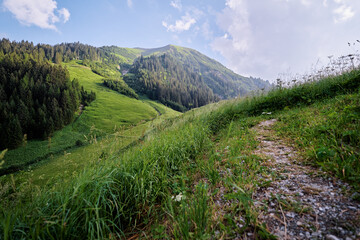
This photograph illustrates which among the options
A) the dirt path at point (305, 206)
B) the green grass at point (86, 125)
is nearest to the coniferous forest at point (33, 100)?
the green grass at point (86, 125)

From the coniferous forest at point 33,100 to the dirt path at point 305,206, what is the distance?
63.3 m

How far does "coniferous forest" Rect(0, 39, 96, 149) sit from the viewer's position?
52469 millimetres

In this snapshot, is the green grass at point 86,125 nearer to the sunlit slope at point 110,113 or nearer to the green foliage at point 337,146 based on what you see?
the sunlit slope at point 110,113

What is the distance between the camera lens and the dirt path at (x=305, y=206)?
1.35 meters

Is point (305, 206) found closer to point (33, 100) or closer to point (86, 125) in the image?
point (86, 125)

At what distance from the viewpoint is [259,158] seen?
293 cm

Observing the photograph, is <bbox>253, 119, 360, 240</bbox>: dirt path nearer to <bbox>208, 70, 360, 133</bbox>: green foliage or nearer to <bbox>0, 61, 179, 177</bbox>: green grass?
<bbox>208, 70, 360, 133</bbox>: green foliage

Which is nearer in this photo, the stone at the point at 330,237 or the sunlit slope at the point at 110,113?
the stone at the point at 330,237

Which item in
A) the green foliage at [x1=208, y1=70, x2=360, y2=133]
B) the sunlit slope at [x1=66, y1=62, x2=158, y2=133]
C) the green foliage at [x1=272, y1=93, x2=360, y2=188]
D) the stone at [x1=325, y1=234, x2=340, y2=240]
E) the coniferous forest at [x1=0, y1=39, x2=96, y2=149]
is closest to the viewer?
the stone at [x1=325, y1=234, x2=340, y2=240]

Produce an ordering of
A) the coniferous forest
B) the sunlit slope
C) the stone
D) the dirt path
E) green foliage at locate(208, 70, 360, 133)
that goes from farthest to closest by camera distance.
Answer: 1. the sunlit slope
2. the coniferous forest
3. green foliage at locate(208, 70, 360, 133)
4. the dirt path
5. the stone

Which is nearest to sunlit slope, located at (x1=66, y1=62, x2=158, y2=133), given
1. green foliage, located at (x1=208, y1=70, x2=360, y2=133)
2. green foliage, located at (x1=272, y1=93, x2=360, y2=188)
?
green foliage, located at (x1=208, y1=70, x2=360, y2=133)

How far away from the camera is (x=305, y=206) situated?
1667 millimetres

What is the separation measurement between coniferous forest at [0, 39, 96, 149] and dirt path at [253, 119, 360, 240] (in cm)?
6330

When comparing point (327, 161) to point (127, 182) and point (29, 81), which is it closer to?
point (127, 182)
